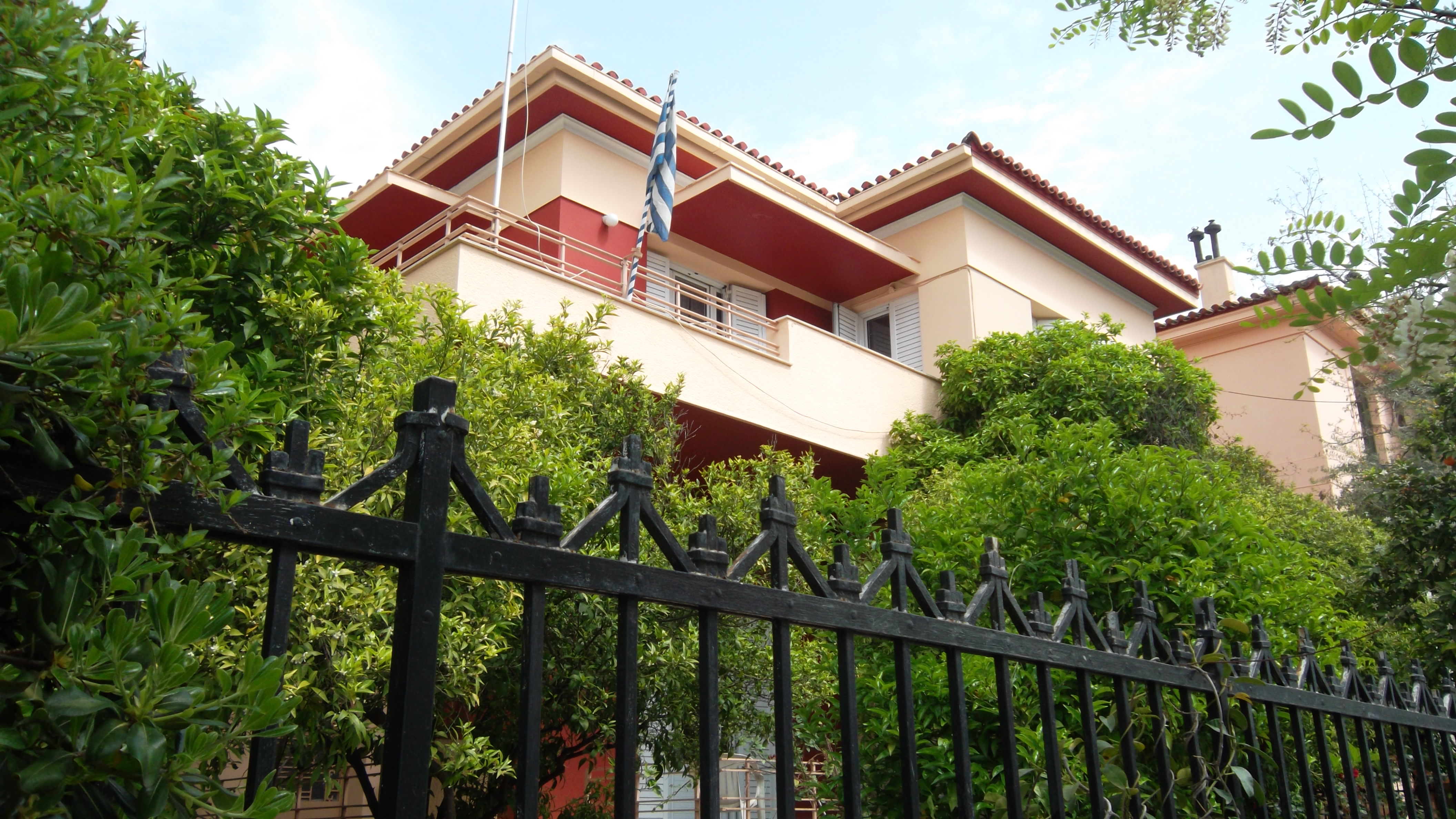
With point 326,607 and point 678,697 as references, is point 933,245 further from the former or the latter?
point 326,607

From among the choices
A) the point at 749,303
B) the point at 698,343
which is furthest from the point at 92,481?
the point at 749,303

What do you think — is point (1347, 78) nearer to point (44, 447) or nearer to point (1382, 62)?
point (1382, 62)

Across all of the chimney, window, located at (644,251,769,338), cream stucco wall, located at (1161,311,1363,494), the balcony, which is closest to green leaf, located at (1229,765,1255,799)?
the balcony

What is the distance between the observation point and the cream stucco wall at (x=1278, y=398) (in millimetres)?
18594

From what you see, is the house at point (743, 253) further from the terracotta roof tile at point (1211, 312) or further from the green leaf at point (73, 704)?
the green leaf at point (73, 704)

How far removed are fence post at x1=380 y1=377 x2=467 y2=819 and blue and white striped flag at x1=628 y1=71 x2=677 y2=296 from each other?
10.2 metres

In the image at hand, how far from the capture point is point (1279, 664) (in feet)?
12.2

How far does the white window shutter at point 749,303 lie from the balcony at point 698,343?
1.22 meters

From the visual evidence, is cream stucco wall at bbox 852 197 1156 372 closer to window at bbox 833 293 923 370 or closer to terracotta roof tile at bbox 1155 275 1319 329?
window at bbox 833 293 923 370

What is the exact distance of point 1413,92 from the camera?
96.7 inches

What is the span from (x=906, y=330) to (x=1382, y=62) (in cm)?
1346

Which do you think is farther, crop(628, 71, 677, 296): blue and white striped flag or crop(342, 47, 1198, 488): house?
crop(628, 71, 677, 296): blue and white striped flag

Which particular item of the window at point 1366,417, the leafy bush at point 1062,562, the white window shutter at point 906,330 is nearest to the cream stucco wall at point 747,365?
the white window shutter at point 906,330

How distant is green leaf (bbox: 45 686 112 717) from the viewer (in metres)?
1.19
